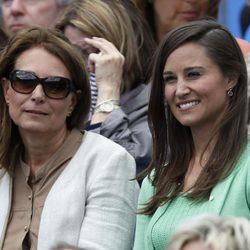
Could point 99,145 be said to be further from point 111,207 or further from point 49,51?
point 49,51

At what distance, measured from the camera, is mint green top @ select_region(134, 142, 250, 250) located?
4.57m

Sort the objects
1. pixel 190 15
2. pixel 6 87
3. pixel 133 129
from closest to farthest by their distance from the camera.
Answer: pixel 6 87
pixel 133 129
pixel 190 15

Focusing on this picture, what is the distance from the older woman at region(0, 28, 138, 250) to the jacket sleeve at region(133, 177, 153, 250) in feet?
0.49

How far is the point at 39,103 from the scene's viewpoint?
533cm

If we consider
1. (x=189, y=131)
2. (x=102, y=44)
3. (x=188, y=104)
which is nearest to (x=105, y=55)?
(x=102, y=44)

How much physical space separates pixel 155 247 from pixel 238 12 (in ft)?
8.26

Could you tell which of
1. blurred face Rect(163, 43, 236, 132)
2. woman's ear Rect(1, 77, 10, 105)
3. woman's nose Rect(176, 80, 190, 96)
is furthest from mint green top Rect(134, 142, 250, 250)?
woman's ear Rect(1, 77, 10, 105)

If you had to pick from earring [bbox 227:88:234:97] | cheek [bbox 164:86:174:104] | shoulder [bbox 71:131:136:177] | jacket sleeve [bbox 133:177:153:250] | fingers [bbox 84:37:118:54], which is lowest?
jacket sleeve [bbox 133:177:153:250]

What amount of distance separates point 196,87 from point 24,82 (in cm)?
94

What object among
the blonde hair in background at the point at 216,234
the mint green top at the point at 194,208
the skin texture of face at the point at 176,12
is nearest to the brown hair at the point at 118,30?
the skin texture of face at the point at 176,12

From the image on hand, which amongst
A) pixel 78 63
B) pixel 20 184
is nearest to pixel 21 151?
pixel 20 184

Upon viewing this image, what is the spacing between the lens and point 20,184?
542 cm

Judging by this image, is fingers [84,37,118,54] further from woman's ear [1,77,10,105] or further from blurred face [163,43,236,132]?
blurred face [163,43,236,132]

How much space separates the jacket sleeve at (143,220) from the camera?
196 inches
